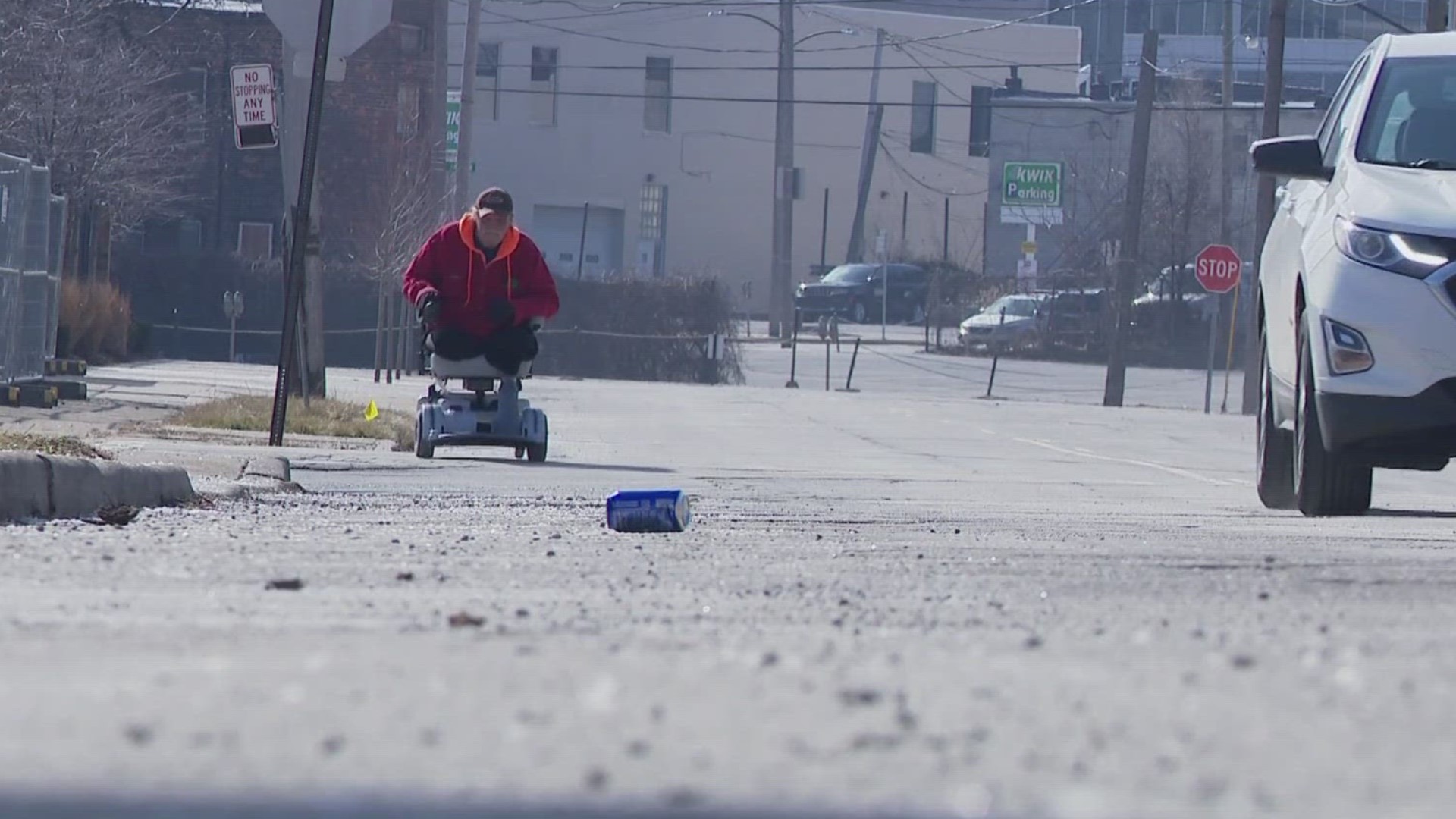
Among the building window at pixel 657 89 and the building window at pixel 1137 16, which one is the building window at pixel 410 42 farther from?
the building window at pixel 1137 16

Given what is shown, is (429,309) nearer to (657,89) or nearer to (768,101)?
(657,89)

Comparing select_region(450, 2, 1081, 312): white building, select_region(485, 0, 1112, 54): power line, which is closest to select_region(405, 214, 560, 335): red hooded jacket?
select_region(450, 2, 1081, 312): white building

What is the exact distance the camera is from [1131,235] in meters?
37.2

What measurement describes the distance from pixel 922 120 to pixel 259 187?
2951 cm

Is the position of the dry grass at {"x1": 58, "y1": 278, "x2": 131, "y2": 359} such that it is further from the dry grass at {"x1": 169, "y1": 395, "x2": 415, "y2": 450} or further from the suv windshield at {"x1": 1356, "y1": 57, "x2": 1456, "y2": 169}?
the suv windshield at {"x1": 1356, "y1": 57, "x2": 1456, "y2": 169}

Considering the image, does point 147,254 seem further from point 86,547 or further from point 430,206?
point 86,547

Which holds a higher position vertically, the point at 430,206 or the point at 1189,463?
the point at 430,206

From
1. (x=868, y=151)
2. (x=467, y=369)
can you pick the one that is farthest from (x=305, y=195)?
(x=868, y=151)

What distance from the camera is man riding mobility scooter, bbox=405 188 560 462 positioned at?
11.6m

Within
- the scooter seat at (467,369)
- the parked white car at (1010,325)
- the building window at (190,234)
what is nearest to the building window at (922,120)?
the parked white car at (1010,325)

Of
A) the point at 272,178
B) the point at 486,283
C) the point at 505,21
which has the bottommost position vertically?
the point at 486,283

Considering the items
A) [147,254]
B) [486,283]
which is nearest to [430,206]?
[147,254]

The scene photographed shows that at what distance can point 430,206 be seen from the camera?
1357 inches

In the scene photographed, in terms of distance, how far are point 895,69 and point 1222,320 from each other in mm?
19186
